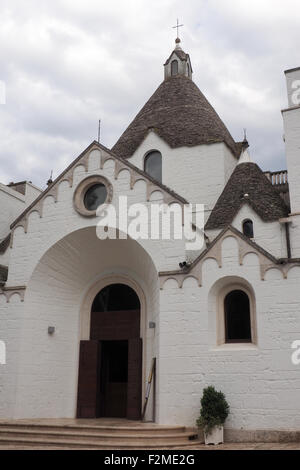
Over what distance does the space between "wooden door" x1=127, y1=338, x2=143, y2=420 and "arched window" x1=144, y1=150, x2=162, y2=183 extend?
7365mm

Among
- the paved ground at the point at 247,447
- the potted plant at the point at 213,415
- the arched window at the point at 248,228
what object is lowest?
the paved ground at the point at 247,447

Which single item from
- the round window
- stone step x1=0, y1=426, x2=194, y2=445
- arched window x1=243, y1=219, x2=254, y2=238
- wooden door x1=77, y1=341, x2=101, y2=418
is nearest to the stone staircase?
stone step x1=0, y1=426, x2=194, y2=445

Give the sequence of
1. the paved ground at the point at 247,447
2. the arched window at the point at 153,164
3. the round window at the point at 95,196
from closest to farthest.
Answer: the paved ground at the point at 247,447 → the round window at the point at 95,196 → the arched window at the point at 153,164

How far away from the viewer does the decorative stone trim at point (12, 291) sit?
1520 cm

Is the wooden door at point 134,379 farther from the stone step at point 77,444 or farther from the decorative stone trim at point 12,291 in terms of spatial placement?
the decorative stone trim at point 12,291

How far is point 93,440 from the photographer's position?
1154 centimetres

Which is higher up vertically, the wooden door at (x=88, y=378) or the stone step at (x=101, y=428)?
the wooden door at (x=88, y=378)

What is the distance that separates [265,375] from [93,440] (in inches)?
171

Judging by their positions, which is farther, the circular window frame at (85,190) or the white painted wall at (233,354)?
the circular window frame at (85,190)

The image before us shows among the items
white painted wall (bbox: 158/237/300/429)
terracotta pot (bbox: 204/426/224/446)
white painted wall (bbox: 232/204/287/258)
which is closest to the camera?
terracotta pot (bbox: 204/426/224/446)

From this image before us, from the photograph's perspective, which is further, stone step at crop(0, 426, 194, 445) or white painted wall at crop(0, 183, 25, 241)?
white painted wall at crop(0, 183, 25, 241)

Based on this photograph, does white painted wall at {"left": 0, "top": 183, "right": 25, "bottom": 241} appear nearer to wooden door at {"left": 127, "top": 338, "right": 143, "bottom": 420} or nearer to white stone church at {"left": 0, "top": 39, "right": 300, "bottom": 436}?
white stone church at {"left": 0, "top": 39, "right": 300, "bottom": 436}

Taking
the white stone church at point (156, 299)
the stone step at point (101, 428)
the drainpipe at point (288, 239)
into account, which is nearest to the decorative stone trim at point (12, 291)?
the white stone church at point (156, 299)

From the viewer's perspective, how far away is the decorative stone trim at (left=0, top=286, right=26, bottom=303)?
15.2 metres
